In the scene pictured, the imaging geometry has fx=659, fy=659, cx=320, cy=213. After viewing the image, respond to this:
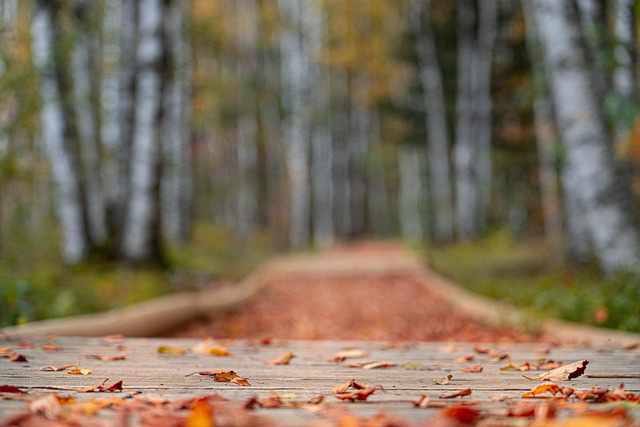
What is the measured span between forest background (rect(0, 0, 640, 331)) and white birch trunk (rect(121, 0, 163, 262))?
34mm

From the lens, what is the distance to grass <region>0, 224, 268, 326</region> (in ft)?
19.8

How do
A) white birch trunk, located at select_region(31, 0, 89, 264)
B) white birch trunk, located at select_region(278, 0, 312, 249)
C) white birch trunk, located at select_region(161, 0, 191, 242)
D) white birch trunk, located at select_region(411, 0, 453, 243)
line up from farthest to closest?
1. white birch trunk, located at select_region(278, 0, 312, 249)
2. white birch trunk, located at select_region(411, 0, 453, 243)
3. white birch trunk, located at select_region(161, 0, 191, 242)
4. white birch trunk, located at select_region(31, 0, 89, 264)

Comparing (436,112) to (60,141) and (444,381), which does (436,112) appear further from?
(444,381)

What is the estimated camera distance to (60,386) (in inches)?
110

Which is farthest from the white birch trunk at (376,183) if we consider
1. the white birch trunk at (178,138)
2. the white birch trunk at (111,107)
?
the white birch trunk at (111,107)

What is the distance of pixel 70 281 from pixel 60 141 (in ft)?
10.6

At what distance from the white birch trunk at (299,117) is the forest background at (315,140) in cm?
10

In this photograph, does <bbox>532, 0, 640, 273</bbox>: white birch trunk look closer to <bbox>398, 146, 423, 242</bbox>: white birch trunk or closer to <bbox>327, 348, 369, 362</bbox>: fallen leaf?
<bbox>327, 348, 369, 362</bbox>: fallen leaf

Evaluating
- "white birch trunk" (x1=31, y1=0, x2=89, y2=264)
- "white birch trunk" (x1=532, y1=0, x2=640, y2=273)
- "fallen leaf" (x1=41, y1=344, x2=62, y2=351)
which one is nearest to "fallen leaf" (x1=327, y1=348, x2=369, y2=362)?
"fallen leaf" (x1=41, y1=344, x2=62, y2=351)

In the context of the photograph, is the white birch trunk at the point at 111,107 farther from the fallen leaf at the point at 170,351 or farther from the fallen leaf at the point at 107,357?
the fallen leaf at the point at 107,357

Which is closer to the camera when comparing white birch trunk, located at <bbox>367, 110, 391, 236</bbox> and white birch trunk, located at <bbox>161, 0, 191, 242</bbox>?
white birch trunk, located at <bbox>161, 0, 191, 242</bbox>

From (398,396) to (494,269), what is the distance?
10.2m

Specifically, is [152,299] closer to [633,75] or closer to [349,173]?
[633,75]

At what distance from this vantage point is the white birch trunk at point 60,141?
10234 millimetres
